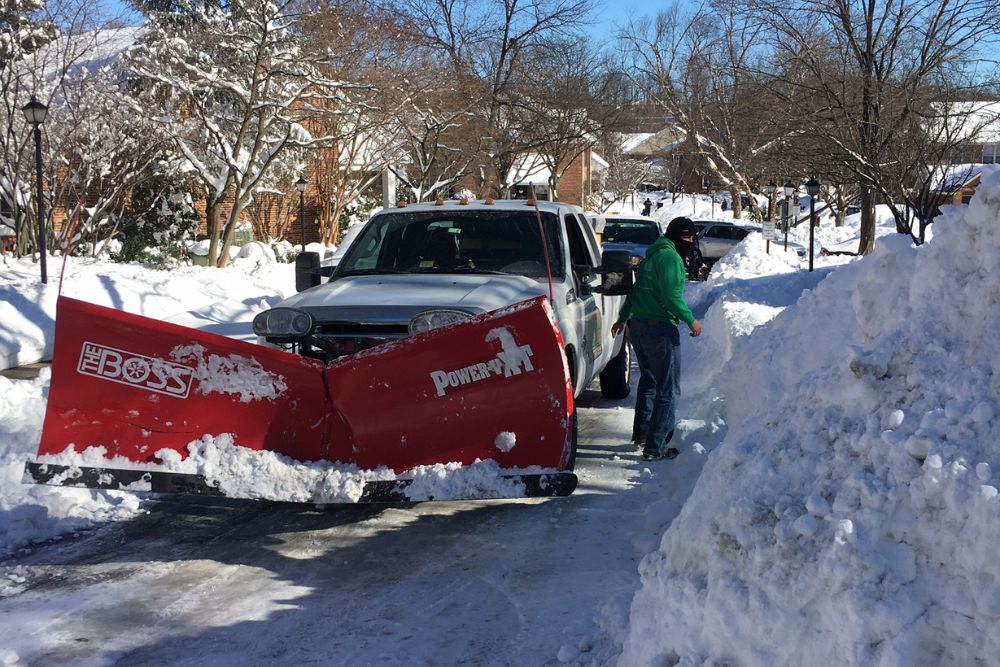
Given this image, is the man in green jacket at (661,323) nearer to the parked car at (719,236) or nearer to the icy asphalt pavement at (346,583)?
the icy asphalt pavement at (346,583)

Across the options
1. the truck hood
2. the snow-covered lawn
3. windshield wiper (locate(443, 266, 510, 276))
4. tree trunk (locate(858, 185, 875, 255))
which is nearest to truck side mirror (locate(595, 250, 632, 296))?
the truck hood

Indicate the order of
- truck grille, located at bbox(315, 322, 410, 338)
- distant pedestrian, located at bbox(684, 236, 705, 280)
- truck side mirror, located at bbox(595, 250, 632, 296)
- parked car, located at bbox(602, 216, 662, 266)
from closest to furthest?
truck grille, located at bbox(315, 322, 410, 338) → truck side mirror, located at bbox(595, 250, 632, 296) → parked car, located at bbox(602, 216, 662, 266) → distant pedestrian, located at bbox(684, 236, 705, 280)

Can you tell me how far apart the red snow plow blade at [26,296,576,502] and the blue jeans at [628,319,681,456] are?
1.96 meters

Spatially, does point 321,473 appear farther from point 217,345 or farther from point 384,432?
point 217,345

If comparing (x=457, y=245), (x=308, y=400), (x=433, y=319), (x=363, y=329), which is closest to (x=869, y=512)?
(x=308, y=400)

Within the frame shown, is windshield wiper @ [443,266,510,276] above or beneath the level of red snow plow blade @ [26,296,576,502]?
above

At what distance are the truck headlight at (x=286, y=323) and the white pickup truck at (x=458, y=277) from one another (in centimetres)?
6

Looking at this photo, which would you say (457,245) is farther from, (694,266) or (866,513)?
(694,266)

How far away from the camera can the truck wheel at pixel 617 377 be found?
9570 millimetres

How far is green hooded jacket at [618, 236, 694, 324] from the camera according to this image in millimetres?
7090

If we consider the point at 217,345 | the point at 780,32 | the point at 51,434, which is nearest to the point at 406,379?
the point at 217,345

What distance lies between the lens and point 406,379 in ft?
17.7

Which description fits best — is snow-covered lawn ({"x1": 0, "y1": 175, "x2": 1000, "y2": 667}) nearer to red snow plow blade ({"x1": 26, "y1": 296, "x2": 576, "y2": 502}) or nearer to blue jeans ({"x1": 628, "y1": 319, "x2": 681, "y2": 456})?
red snow plow blade ({"x1": 26, "y1": 296, "x2": 576, "y2": 502})

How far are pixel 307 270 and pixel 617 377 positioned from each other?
133 inches
